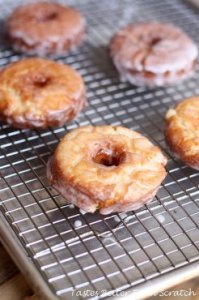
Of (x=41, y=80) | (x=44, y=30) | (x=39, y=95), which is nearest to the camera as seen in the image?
(x=39, y=95)

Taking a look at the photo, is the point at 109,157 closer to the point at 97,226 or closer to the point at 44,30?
the point at 97,226

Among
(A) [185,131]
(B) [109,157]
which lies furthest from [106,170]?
(A) [185,131]

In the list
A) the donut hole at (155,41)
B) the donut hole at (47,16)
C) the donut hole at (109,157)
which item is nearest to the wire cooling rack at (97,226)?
the donut hole at (109,157)

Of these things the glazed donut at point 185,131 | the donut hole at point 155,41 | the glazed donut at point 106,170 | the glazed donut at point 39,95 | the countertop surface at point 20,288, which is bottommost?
the countertop surface at point 20,288

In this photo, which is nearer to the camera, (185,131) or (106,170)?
(106,170)

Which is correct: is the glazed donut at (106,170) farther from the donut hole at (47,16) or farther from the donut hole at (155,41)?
the donut hole at (47,16)

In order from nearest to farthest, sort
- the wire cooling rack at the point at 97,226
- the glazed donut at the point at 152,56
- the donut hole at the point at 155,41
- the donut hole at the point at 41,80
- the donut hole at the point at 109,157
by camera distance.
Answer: the wire cooling rack at the point at 97,226 → the donut hole at the point at 109,157 → the donut hole at the point at 41,80 → the glazed donut at the point at 152,56 → the donut hole at the point at 155,41

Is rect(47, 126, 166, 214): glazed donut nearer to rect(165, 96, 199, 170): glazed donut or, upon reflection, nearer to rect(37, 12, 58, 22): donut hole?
rect(165, 96, 199, 170): glazed donut
